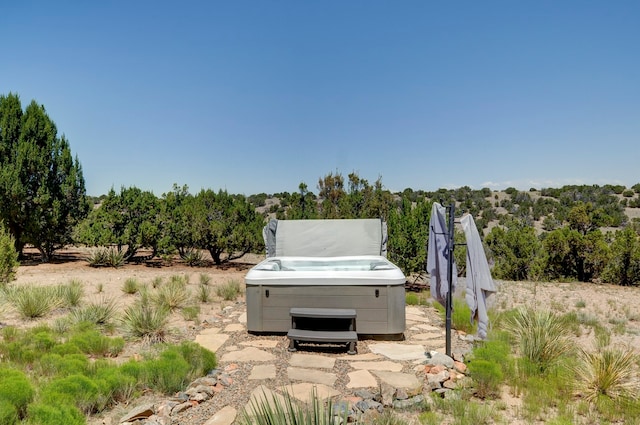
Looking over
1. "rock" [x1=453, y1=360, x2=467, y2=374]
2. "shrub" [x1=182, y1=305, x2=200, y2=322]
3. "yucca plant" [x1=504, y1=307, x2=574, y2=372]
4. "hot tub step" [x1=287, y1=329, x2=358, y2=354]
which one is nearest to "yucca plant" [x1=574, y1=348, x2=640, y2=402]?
"yucca plant" [x1=504, y1=307, x2=574, y2=372]

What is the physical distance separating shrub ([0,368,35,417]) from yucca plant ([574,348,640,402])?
4.78 meters

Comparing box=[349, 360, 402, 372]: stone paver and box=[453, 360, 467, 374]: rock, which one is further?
box=[349, 360, 402, 372]: stone paver

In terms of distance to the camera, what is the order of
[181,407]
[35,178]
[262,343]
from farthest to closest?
[35,178] < [262,343] < [181,407]

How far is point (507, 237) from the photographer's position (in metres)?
15.0

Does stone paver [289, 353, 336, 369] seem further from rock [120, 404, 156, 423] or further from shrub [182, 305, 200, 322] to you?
shrub [182, 305, 200, 322]

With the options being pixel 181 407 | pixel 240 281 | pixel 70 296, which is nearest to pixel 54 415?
pixel 181 407

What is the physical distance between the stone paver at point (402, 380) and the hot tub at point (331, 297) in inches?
44.8

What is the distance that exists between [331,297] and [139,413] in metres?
2.76

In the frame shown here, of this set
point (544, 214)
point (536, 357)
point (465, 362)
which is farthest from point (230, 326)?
point (544, 214)

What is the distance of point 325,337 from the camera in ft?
15.6

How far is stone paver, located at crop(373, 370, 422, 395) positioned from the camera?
370 centimetres

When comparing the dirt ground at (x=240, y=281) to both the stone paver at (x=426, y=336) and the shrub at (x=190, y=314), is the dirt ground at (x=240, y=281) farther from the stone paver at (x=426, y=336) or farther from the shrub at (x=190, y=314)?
the stone paver at (x=426, y=336)

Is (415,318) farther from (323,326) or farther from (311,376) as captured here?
(311,376)

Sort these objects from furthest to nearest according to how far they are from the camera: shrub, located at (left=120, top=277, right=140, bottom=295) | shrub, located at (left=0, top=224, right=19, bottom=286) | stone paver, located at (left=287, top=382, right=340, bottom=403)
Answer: shrub, located at (left=120, top=277, right=140, bottom=295) → shrub, located at (left=0, top=224, right=19, bottom=286) → stone paver, located at (left=287, top=382, right=340, bottom=403)
